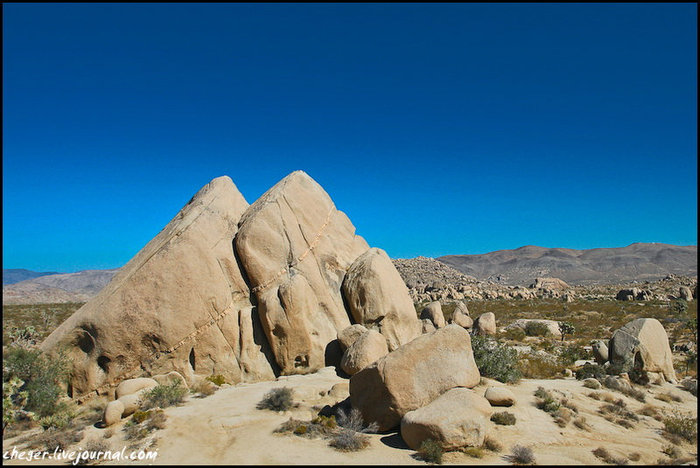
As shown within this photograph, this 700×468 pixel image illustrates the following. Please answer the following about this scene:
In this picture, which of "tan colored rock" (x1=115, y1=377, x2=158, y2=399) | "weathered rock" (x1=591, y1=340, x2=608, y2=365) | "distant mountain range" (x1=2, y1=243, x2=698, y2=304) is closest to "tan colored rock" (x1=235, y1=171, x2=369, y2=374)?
"tan colored rock" (x1=115, y1=377, x2=158, y2=399)

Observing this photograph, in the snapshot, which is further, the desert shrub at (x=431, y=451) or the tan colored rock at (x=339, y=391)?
the tan colored rock at (x=339, y=391)

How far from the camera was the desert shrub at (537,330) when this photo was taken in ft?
102

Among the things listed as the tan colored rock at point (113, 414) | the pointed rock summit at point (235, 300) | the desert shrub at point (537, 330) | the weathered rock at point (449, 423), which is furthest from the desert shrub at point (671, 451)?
the desert shrub at point (537, 330)

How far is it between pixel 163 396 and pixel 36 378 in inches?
190

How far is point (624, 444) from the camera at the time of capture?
11.7 m

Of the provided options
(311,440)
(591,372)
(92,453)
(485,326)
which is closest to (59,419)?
(92,453)

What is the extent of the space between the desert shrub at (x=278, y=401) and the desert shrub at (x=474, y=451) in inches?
222

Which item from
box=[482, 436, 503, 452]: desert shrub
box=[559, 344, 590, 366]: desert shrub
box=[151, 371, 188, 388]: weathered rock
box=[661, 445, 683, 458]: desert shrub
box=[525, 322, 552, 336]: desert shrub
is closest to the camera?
box=[482, 436, 503, 452]: desert shrub

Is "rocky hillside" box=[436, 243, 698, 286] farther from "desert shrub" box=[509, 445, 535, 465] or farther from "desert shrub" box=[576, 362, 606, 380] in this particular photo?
Result: "desert shrub" box=[509, 445, 535, 465]

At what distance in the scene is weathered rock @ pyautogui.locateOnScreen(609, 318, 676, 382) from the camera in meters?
18.3

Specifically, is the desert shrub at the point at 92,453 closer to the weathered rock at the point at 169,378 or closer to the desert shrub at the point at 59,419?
the desert shrub at the point at 59,419

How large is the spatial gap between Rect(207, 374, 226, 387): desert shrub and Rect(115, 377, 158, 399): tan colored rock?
2.03m

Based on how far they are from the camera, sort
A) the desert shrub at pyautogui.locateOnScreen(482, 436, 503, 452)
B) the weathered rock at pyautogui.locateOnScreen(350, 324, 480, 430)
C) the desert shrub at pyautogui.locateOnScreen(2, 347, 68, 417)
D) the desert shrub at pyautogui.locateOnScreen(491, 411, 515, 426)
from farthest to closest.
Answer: the desert shrub at pyautogui.locateOnScreen(2, 347, 68, 417), the desert shrub at pyautogui.locateOnScreen(491, 411, 515, 426), the weathered rock at pyautogui.locateOnScreen(350, 324, 480, 430), the desert shrub at pyautogui.locateOnScreen(482, 436, 503, 452)

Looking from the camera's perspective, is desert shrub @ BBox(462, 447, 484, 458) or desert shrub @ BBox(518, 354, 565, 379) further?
desert shrub @ BBox(518, 354, 565, 379)
